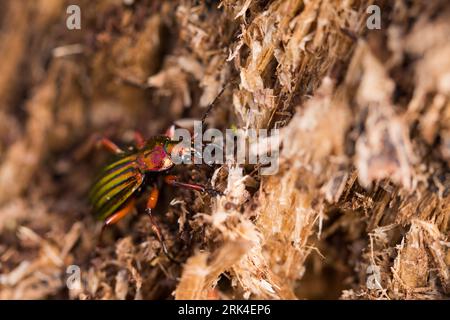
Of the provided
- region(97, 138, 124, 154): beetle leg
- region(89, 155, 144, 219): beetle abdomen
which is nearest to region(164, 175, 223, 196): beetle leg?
region(89, 155, 144, 219): beetle abdomen

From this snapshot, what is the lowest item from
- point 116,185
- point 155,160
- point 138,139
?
point 116,185

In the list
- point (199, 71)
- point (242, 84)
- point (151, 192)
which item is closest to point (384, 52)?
point (242, 84)

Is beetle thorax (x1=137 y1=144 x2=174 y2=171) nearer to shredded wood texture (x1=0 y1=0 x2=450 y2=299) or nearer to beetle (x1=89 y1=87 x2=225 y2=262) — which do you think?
beetle (x1=89 y1=87 x2=225 y2=262)

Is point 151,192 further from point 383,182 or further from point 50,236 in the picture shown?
point 383,182

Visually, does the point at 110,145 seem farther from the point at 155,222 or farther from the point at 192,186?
the point at 192,186

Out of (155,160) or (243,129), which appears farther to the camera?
(155,160)

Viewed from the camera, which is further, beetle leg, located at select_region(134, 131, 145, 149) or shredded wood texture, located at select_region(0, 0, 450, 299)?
beetle leg, located at select_region(134, 131, 145, 149)

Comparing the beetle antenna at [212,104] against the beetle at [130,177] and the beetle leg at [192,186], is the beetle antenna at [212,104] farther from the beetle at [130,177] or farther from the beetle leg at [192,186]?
the beetle leg at [192,186]

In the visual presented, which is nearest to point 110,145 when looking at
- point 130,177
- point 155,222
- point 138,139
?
point 138,139

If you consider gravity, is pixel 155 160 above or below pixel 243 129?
below
